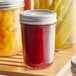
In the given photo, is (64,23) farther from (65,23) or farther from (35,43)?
(35,43)

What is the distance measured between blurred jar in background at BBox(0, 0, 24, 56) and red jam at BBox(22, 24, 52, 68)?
0.20ft

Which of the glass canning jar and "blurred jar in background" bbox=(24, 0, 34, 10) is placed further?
"blurred jar in background" bbox=(24, 0, 34, 10)

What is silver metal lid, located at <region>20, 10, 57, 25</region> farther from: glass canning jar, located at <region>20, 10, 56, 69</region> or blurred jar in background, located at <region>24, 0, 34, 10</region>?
blurred jar in background, located at <region>24, 0, 34, 10</region>

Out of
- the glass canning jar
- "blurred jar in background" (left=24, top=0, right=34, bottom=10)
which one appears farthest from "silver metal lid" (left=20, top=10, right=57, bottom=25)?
"blurred jar in background" (left=24, top=0, right=34, bottom=10)

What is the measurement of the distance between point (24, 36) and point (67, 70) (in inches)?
4.4

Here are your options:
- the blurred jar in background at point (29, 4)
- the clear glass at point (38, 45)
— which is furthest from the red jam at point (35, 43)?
the blurred jar in background at point (29, 4)

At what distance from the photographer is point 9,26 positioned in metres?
0.57

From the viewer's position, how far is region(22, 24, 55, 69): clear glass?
0.51m

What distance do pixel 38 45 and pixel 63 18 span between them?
12 cm

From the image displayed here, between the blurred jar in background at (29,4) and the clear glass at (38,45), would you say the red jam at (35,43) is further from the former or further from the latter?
the blurred jar in background at (29,4)

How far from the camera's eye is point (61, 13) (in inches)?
23.8

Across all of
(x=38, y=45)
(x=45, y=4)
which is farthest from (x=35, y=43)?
(x=45, y=4)

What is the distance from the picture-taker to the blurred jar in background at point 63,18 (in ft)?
1.96

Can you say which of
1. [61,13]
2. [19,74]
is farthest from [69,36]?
[19,74]
